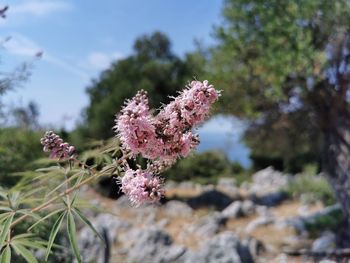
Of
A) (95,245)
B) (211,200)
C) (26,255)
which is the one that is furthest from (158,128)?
(211,200)

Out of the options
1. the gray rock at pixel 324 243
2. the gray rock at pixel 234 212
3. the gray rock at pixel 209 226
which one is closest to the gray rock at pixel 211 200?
the gray rock at pixel 234 212

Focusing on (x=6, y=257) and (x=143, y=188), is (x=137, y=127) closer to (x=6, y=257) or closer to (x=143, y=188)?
(x=143, y=188)

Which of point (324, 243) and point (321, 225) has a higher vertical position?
point (321, 225)

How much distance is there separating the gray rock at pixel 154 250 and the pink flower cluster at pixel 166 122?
216 inches

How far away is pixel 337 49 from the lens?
8.25 meters

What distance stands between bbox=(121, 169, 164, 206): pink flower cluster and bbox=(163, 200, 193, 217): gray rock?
33.3ft

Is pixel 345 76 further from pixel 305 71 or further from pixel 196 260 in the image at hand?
pixel 196 260

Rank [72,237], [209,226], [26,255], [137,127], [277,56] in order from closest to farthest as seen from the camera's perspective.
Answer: [137,127], [72,237], [26,255], [277,56], [209,226]

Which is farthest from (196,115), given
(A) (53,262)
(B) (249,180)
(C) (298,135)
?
(B) (249,180)

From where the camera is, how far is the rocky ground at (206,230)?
6.66m

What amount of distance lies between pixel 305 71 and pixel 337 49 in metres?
0.90

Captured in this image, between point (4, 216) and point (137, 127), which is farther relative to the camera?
point (4, 216)

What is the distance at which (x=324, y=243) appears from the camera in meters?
8.43

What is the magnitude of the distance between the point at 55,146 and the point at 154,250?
18.9 feet
